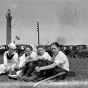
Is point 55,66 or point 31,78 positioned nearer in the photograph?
point 55,66

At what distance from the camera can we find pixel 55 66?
6000 millimetres

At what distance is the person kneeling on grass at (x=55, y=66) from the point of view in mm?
5914

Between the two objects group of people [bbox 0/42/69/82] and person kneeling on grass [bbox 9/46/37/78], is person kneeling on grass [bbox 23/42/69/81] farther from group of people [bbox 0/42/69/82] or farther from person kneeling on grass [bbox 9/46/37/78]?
person kneeling on grass [bbox 9/46/37/78]

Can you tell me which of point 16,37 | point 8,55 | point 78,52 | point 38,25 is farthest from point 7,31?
point 8,55

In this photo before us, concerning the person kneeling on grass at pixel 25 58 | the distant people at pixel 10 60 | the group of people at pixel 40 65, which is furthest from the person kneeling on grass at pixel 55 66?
the distant people at pixel 10 60

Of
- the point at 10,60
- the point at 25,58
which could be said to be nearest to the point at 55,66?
the point at 25,58

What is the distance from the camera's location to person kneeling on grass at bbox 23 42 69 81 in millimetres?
5914

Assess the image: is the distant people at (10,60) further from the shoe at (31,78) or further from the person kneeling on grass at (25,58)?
the shoe at (31,78)

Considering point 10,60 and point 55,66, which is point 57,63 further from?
point 10,60

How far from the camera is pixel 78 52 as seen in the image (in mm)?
25078

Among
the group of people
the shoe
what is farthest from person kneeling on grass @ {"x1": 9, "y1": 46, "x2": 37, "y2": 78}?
the shoe

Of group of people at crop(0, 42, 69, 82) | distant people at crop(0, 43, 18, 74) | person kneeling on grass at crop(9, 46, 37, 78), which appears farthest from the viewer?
distant people at crop(0, 43, 18, 74)

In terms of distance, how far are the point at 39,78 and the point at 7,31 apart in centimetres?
5688

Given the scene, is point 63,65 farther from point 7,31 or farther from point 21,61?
point 7,31
